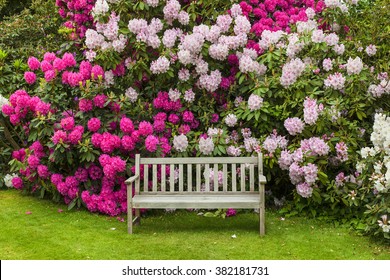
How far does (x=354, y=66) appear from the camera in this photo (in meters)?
6.70

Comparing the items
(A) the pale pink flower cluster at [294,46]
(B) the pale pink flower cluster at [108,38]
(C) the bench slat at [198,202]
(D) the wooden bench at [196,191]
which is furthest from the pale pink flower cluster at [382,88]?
(B) the pale pink flower cluster at [108,38]

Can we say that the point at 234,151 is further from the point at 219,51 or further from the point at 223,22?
the point at 223,22

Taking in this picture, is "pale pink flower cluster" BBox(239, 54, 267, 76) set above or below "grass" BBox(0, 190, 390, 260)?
above

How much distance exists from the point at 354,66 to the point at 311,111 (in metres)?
0.73

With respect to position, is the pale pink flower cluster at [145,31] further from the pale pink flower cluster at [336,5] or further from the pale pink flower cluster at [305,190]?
the pale pink flower cluster at [305,190]

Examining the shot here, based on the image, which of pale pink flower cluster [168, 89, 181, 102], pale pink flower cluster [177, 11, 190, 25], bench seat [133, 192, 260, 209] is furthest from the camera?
pale pink flower cluster [177, 11, 190, 25]

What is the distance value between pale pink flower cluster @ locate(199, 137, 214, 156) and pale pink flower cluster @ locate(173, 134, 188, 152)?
0.17 meters

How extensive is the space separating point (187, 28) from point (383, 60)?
91.2 inches

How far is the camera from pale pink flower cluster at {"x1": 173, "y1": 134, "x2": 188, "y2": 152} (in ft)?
22.6

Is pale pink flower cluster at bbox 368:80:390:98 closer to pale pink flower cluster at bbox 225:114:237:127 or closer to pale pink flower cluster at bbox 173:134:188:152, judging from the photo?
pale pink flower cluster at bbox 225:114:237:127

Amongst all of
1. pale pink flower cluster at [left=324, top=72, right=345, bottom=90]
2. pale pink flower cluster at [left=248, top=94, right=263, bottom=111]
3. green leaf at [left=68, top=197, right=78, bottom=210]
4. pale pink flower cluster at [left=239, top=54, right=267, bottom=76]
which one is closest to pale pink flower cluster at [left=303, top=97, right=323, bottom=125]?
pale pink flower cluster at [left=324, top=72, right=345, bottom=90]

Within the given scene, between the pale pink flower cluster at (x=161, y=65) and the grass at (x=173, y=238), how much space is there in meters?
1.60
